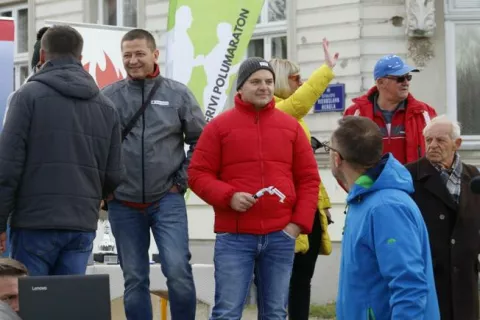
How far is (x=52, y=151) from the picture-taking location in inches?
242

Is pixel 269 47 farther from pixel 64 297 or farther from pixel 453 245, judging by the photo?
pixel 64 297

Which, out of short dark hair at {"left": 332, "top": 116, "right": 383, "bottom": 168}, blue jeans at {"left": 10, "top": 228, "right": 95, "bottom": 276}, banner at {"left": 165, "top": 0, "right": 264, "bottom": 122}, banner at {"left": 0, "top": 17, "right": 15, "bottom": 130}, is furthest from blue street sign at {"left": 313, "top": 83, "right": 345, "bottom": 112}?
short dark hair at {"left": 332, "top": 116, "right": 383, "bottom": 168}

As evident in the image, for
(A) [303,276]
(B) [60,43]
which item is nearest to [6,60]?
(B) [60,43]

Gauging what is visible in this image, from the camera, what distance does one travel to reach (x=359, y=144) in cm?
484

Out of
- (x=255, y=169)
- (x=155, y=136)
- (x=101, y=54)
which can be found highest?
(x=101, y=54)

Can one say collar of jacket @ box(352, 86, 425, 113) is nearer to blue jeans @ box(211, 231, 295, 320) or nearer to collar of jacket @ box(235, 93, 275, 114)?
collar of jacket @ box(235, 93, 275, 114)

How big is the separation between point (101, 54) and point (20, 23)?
7.29 meters

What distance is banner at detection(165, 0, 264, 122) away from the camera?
10609 millimetres

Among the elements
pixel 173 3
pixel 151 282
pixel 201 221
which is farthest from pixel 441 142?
pixel 201 221

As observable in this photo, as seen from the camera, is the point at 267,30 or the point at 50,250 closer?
the point at 50,250

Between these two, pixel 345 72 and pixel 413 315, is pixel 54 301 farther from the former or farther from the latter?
pixel 345 72

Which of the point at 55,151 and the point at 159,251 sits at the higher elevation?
the point at 55,151

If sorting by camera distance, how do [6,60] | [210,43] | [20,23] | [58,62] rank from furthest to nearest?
[20,23], [210,43], [6,60], [58,62]

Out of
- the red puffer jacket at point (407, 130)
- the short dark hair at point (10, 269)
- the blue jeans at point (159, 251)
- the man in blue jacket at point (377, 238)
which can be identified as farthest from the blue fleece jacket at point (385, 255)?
the red puffer jacket at point (407, 130)
